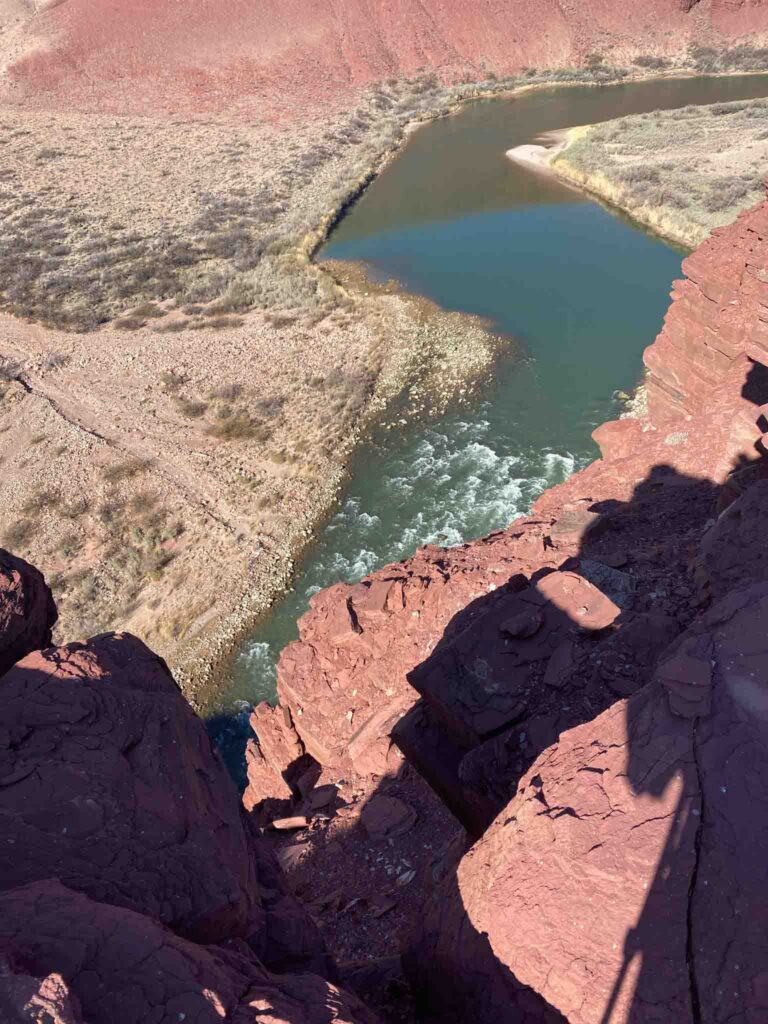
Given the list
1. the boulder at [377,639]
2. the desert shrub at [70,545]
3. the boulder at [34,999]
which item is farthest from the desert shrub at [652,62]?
the boulder at [34,999]

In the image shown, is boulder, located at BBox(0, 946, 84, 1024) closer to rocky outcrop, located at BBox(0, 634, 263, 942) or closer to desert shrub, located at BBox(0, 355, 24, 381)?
rocky outcrop, located at BBox(0, 634, 263, 942)

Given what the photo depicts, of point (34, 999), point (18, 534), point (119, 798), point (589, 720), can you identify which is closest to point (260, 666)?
point (18, 534)

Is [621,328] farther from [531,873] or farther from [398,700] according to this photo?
[531,873]

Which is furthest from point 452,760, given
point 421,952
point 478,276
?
point 478,276

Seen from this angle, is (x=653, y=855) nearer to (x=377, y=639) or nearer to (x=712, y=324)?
(x=377, y=639)

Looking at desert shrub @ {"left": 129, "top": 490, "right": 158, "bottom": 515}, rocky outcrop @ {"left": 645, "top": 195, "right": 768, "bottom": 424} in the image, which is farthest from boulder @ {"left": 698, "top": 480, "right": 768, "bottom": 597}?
desert shrub @ {"left": 129, "top": 490, "right": 158, "bottom": 515}

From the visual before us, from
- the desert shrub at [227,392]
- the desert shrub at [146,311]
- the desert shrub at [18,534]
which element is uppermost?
the desert shrub at [146,311]

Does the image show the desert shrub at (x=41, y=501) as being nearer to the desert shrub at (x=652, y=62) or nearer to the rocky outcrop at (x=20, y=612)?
the rocky outcrop at (x=20, y=612)
